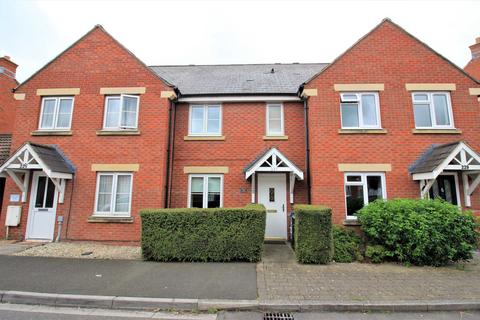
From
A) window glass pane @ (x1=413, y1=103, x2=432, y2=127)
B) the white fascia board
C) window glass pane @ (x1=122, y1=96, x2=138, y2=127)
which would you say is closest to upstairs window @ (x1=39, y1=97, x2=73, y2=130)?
window glass pane @ (x1=122, y1=96, x2=138, y2=127)

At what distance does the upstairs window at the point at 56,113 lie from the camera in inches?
391

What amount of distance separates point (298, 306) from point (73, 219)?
873cm

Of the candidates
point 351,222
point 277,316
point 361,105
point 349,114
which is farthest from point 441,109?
point 277,316

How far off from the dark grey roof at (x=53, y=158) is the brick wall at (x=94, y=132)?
21cm

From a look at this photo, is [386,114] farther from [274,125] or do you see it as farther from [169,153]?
[169,153]

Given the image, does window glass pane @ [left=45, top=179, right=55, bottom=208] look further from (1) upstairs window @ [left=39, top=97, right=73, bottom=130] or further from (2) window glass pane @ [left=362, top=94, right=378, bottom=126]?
(2) window glass pane @ [left=362, top=94, right=378, bottom=126]

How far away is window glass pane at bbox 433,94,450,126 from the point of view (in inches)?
362

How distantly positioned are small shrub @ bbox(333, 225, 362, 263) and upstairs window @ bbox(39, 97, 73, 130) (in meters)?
10.8

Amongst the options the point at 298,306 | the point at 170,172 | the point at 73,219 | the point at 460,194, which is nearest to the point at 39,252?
the point at 73,219

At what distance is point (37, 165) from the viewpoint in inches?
337

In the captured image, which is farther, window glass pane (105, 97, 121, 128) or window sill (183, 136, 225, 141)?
window sill (183, 136, 225, 141)

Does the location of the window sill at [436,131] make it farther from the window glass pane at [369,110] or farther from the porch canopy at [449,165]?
the window glass pane at [369,110]

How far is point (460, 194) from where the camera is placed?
28.4 ft

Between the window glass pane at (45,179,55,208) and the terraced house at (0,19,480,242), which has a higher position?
the terraced house at (0,19,480,242)
